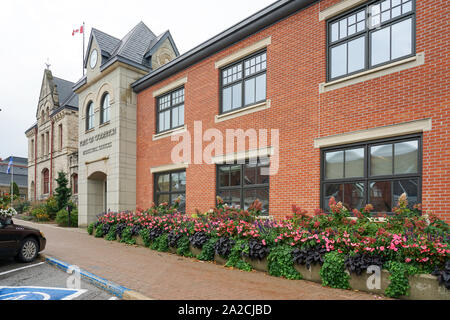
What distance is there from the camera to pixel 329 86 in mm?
8664

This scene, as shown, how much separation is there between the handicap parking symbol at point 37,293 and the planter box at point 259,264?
11.9ft

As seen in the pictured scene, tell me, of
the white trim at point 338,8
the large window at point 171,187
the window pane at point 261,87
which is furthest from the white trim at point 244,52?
the large window at point 171,187

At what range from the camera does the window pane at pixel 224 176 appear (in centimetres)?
1130

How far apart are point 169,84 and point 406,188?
10.5 meters

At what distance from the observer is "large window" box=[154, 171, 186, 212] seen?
43.3ft

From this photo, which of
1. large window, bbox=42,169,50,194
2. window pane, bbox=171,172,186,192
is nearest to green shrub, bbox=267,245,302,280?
window pane, bbox=171,172,186,192

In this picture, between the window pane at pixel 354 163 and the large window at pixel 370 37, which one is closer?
the large window at pixel 370 37

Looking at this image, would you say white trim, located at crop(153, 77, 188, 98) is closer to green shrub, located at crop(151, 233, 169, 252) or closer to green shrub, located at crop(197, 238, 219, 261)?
green shrub, located at crop(151, 233, 169, 252)

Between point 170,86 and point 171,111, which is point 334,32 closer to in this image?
point 170,86

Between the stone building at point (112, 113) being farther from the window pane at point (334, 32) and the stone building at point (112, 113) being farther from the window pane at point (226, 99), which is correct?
the window pane at point (334, 32)

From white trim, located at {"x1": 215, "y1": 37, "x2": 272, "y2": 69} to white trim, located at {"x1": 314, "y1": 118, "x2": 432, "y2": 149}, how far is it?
386 cm

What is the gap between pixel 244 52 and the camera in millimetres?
10977

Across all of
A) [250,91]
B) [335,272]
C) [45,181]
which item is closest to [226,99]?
[250,91]

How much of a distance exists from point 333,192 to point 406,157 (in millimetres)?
1975
